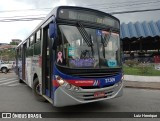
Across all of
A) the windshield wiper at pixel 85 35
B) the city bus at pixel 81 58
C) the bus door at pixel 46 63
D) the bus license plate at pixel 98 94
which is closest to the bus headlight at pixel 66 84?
the city bus at pixel 81 58

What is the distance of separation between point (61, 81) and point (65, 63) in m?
0.52

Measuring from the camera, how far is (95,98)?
7.39 metres

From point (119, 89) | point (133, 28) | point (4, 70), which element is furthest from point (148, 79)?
point (4, 70)

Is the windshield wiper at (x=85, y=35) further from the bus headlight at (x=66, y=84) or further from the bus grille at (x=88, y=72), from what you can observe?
the bus headlight at (x=66, y=84)

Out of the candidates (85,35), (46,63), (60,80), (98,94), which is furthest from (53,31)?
(98,94)

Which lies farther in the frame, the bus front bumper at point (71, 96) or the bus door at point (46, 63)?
the bus door at point (46, 63)

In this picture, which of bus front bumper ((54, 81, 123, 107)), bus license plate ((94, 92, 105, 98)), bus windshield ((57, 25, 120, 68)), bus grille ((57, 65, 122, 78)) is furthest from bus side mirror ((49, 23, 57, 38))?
bus license plate ((94, 92, 105, 98))

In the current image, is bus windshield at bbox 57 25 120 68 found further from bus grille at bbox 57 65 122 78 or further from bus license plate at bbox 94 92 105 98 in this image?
bus license plate at bbox 94 92 105 98

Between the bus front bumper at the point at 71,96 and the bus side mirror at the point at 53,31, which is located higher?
the bus side mirror at the point at 53,31

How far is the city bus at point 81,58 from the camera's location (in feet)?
23.0

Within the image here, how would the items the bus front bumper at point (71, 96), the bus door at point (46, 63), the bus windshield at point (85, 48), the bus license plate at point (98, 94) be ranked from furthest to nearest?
the bus door at point (46, 63)
the bus license plate at point (98, 94)
the bus windshield at point (85, 48)
the bus front bumper at point (71, 96)

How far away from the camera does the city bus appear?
7.02 m

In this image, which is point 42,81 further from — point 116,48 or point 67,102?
point 116,48

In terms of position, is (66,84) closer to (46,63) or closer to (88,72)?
(88,72)
